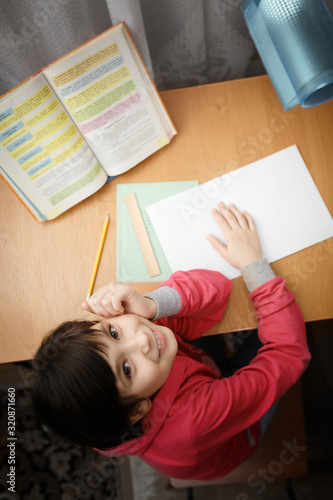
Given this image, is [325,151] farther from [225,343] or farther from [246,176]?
[225,343]

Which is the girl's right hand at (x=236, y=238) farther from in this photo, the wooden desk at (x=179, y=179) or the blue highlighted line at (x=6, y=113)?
the blue highlighted line at (x=6, y=113)

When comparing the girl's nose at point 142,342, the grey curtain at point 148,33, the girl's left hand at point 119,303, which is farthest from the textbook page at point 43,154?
the girl's nose at point 142,342

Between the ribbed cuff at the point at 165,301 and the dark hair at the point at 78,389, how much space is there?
5.8 inches

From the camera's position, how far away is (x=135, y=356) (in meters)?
0.61

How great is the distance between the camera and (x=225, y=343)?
1150 mm

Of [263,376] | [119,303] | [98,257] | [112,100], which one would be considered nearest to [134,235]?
[98,257]

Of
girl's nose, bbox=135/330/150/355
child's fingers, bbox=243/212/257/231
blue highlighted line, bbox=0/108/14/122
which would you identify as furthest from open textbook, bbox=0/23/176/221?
girl's nose, bbox=135/330/150/355

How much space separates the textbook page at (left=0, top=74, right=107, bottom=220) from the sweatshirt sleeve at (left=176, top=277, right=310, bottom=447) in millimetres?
472

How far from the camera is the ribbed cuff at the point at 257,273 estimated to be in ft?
2.33

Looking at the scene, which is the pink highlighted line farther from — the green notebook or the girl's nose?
the girl's nose

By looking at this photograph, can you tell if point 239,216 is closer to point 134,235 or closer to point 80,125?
point 134,235

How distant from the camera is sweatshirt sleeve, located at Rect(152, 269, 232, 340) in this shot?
718 mm

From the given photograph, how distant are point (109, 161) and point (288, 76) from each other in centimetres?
42

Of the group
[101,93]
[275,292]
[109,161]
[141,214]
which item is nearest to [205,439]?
[275,292]
